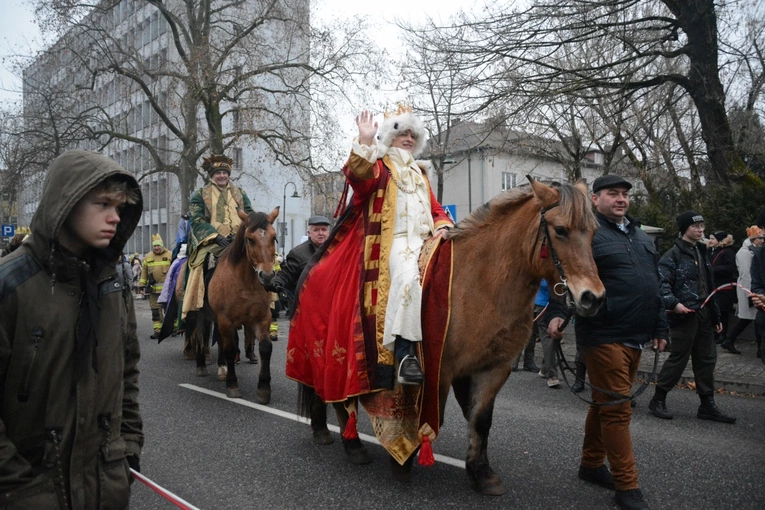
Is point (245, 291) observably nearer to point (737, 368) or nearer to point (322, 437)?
point (322, 437)

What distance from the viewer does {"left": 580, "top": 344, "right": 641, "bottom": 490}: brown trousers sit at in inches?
151

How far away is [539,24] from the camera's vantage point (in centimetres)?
1188

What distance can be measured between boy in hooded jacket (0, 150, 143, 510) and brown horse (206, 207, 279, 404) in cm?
485

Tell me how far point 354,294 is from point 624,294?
74.1 inches

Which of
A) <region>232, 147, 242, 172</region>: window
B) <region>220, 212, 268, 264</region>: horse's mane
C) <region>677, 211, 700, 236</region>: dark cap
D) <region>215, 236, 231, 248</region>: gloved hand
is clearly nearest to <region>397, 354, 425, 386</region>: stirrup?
<region>220, 212, 268, 264</region>: horse's mane

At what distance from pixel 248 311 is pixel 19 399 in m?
5.57

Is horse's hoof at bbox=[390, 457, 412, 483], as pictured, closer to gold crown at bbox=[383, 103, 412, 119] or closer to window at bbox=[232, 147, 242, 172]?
gold crown at bbox=[383, 103, 412, 119]

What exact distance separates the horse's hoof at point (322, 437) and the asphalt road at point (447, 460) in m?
0.10

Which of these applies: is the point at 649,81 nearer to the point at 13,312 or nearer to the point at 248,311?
the point at 248,311

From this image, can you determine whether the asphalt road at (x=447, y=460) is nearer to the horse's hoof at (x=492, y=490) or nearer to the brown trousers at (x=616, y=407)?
the horse's hoof at (x=492, y=490)

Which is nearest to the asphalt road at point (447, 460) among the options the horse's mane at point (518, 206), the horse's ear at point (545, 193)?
the horse's mane at point (518, 206)

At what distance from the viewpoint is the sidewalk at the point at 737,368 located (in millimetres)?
7754

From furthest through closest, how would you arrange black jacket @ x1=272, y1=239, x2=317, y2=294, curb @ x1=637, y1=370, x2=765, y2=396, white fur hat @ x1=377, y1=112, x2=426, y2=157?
1. curb @ x1=637, y1=370, x2=765, y2=396
2. black jacket @ x1=272, y1=239, x2=317, y2=294
3. white fur hat @ x1=377, y1=112, x2=426, y2=157

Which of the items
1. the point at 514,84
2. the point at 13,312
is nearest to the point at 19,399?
the point at 13,312
